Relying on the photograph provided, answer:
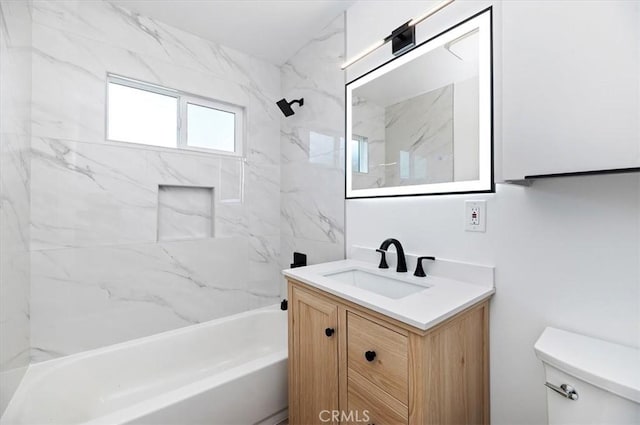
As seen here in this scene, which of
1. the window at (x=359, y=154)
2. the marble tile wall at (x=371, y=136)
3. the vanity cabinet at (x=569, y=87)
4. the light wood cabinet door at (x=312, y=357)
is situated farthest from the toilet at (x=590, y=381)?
the window at (x=359, y=154)

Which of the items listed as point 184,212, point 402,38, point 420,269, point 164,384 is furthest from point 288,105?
point 164,384

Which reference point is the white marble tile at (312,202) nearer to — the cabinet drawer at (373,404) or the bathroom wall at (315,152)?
the bathroom wall at (315,152)

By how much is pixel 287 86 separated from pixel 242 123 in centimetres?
53

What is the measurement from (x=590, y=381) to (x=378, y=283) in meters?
0.82

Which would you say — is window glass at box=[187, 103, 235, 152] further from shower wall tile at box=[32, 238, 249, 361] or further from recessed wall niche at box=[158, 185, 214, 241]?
shower wall tile at box=[32, 238, 249, 361]

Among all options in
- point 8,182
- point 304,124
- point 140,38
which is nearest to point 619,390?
point 304,124

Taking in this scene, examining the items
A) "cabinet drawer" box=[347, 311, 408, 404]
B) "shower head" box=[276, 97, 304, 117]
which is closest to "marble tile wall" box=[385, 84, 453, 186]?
"cabinet drawer" box=[347, 311, 408, 404]

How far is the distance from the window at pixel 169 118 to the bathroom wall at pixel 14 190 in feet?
1.40

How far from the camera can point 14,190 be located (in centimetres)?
130

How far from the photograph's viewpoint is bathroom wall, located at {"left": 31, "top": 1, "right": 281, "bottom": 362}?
1.55m

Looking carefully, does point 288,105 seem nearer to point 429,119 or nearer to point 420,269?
point 429,119

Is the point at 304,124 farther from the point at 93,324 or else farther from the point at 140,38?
the point at 93,324

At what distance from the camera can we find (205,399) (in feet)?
4.20

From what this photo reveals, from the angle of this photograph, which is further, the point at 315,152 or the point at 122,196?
the point at 315,152
